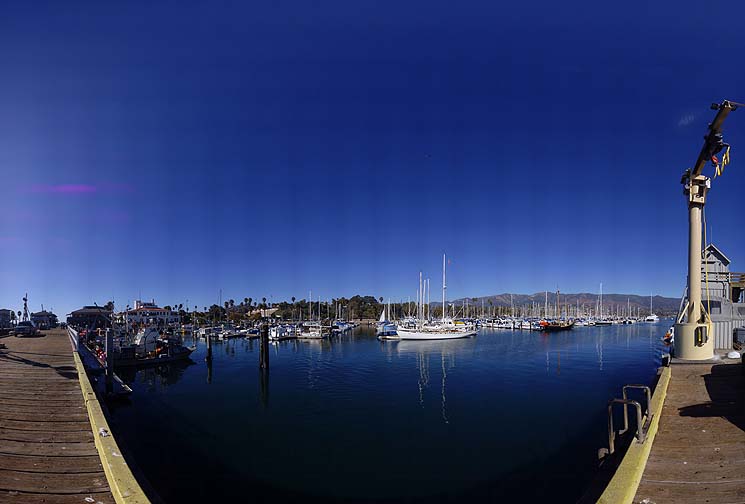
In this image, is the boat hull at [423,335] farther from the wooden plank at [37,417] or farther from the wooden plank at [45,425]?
the wooden plank at [45,425]

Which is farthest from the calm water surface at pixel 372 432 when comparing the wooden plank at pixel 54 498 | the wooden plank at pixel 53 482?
the wooden plank at pixel 54 498

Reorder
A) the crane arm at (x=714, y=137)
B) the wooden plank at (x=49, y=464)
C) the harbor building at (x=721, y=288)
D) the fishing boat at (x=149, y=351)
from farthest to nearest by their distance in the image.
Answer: the fishing boat at (x=149, y=351) < the harbor building at (x=721, y=288) < the crane arm at (x=714, y=137) < the wooden plank at (x=49, y=464)

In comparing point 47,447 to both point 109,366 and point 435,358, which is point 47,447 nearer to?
point 109,366

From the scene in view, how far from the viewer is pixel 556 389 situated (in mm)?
28109

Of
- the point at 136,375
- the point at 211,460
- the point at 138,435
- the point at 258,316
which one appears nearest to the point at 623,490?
the point at 211,460

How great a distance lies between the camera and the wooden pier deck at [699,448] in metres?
5.16

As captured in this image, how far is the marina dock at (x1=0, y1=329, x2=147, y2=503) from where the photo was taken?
5.66 m

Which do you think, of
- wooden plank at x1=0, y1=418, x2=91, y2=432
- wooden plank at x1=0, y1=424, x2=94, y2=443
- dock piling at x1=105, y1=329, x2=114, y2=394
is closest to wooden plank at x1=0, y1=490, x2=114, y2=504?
wooden plank at x1=0, y1=424, x2=94, y2=443

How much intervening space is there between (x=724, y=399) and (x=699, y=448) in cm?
348

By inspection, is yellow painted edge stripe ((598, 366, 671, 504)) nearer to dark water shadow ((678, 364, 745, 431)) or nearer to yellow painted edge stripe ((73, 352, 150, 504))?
dark water shadow ((678, 364, 745, 431))

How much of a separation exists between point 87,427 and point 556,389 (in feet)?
94.5

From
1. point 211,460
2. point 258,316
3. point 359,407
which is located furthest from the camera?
point 258,316

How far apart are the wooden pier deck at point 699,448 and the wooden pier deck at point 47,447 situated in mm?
8153

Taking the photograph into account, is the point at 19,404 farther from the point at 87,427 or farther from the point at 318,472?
the point at 318,472
